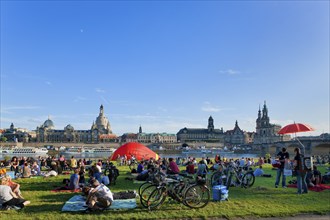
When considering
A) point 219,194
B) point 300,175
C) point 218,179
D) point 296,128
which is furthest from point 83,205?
point 296,128

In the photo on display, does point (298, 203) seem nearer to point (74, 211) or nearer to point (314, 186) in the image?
point (314, 186)

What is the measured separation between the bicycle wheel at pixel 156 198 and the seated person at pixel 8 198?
14.5ft

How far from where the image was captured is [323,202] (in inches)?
450

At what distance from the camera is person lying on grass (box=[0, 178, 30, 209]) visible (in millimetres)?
9836

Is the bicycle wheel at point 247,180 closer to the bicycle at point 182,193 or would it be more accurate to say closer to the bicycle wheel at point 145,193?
the bicycle at point 182,193

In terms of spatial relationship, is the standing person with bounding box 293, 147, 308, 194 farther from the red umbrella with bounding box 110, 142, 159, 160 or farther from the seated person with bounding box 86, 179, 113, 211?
the red umbrella with bounding box 110, 142, 159, 160

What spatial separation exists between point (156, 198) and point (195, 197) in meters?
1.34

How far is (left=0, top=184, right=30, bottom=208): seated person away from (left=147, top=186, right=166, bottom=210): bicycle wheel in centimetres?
441

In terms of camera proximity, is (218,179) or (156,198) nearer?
(156,198)

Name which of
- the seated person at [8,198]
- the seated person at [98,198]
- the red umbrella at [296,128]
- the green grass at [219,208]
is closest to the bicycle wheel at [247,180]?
the green grass at [219,208]

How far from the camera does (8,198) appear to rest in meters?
9.91

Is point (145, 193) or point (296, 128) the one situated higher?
point (296, 128)

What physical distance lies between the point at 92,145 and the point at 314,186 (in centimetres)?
17128

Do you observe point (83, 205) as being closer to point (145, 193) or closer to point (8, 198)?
point (145, 193)
